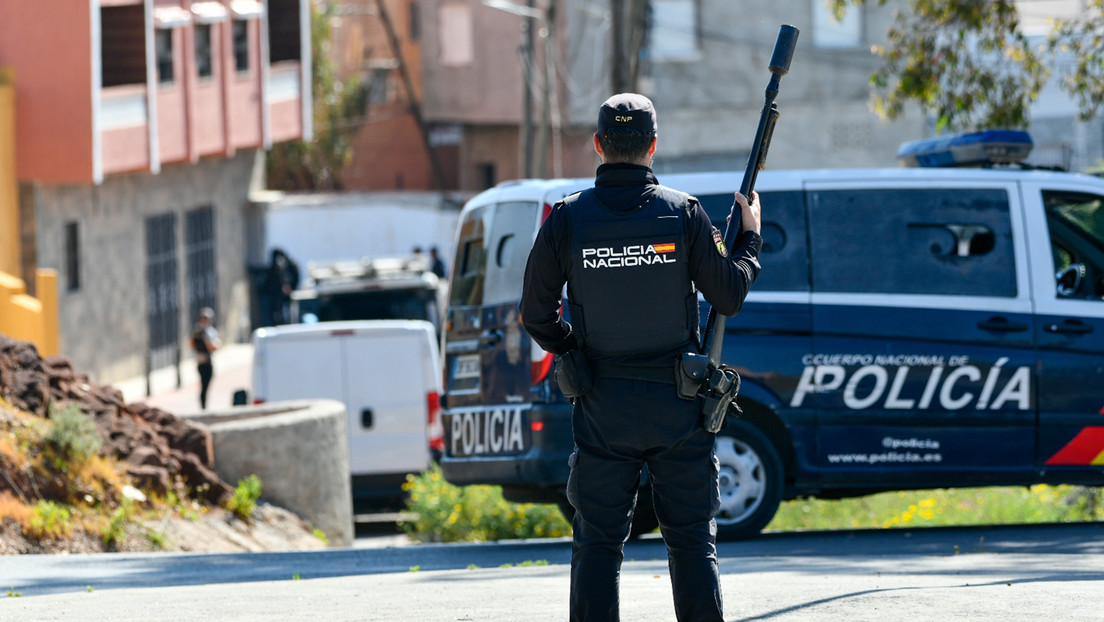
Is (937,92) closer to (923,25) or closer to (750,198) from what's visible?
(923,25)

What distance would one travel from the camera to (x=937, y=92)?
14039 mm

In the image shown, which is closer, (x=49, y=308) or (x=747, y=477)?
(x=747, y=477)

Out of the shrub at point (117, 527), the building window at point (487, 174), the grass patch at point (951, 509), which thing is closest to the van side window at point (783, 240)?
the grass patch at point (951, 509)

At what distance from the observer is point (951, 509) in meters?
12.5

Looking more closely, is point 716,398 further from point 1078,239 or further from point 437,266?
point 437,266

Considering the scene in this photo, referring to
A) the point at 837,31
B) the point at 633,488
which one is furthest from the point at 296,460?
the point at 837,31

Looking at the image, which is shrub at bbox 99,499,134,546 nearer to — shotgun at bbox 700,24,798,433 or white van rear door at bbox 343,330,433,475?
white van rear door at bbox 343,330,433,475

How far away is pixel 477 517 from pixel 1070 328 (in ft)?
15.5

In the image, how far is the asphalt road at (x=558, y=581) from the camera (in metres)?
6.25

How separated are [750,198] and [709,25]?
1159 inches

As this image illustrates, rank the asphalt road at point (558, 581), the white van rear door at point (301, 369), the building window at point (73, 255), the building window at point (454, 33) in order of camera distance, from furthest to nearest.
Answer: the building window at point (454, 33), the building window at point (73, 255), the white van rear door at point (301, 369), the asphalt road at point (558, 581)

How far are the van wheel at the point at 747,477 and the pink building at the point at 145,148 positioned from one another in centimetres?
1908

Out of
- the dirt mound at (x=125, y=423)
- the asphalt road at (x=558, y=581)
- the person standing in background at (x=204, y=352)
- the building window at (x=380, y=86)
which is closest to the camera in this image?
the asphalt road at (x=558, y=581)

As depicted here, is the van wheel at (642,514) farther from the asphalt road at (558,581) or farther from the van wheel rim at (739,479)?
the van wheel rim at (739,479)
